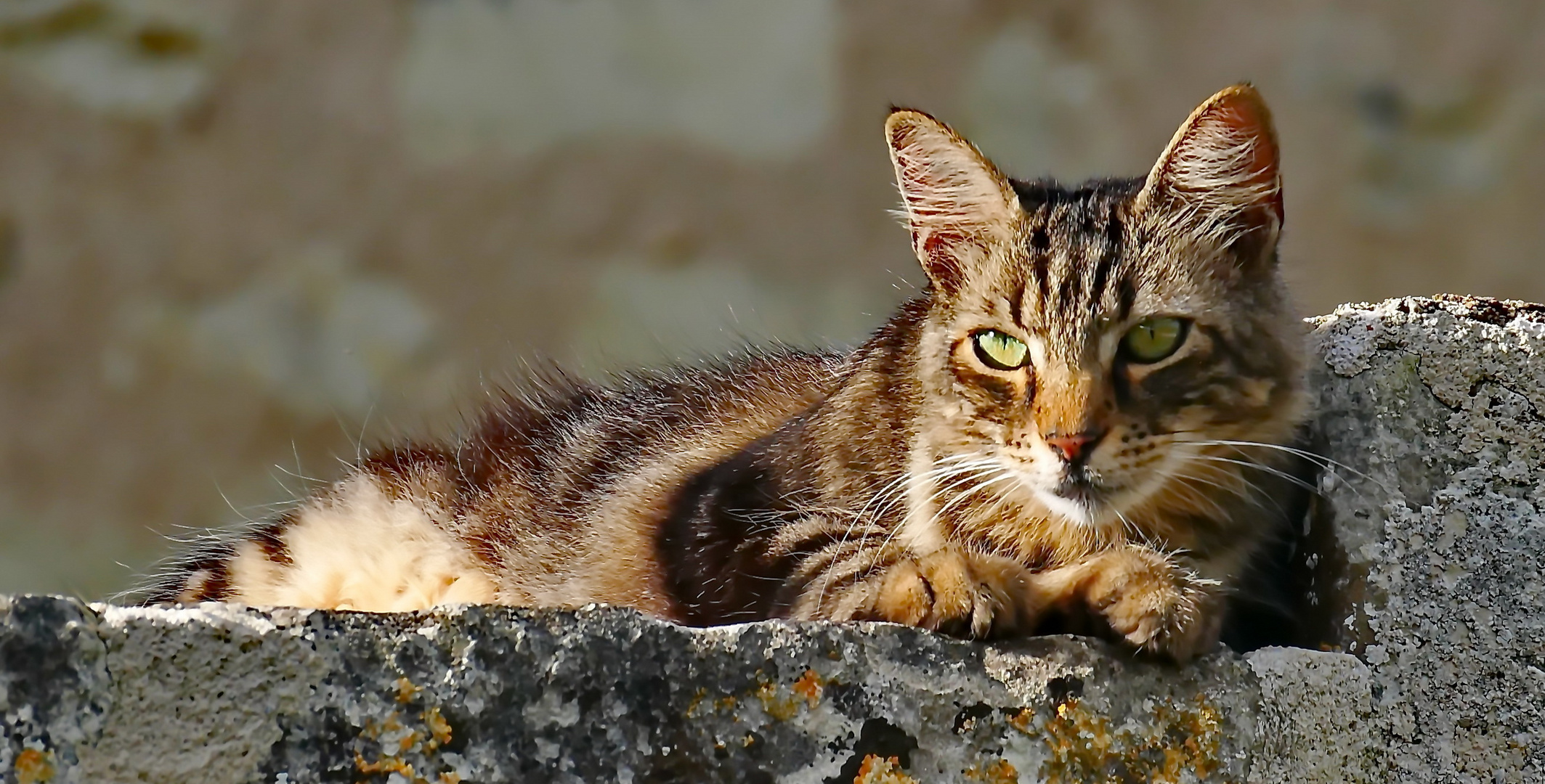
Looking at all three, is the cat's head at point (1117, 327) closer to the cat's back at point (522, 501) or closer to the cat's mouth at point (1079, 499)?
the cat's mouth at point (1079, 499)

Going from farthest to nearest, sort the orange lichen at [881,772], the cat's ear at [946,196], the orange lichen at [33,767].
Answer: the cat's ear at [946,196] → the orange lichen at [881,772] → the orange lichen at [33,767]

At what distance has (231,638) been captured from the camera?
1067mm

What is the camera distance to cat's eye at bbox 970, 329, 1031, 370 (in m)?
1.62

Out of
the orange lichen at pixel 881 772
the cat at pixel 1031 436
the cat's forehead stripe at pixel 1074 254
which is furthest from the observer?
the cat's forehead stripe at pixel 1074 254

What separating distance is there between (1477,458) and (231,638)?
116 centimetres

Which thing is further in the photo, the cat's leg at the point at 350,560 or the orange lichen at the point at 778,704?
the cat's leg at the point at 350,560

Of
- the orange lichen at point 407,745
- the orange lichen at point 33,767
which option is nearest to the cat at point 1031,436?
the orange lichen at point 407,745

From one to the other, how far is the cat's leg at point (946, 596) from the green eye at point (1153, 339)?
251mm

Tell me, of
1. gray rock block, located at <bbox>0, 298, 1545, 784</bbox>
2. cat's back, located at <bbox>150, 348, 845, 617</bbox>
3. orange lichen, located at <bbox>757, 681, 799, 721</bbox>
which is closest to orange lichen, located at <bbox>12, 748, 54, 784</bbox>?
gray rock block, located at <bbox>0, 298, 1545, 784</bbox>

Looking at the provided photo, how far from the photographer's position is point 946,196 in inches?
69.9

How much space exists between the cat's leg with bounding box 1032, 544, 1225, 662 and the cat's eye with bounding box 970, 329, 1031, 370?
22cm

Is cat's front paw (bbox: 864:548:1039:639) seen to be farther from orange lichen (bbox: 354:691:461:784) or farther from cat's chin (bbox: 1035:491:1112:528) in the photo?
orange lichen (bbox: 354:691:461:784)

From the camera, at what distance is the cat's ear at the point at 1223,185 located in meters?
1.63

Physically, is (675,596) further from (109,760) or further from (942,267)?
(109,760)
